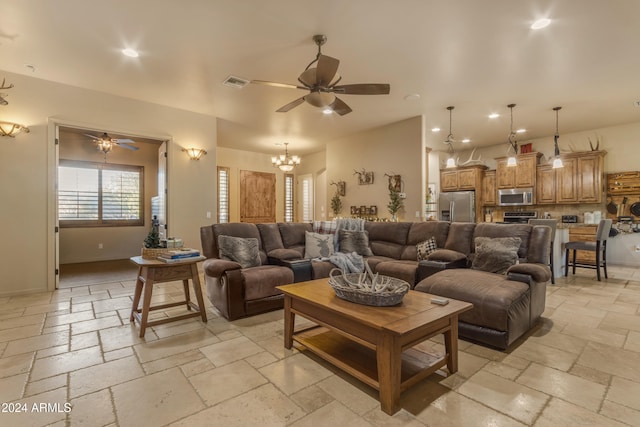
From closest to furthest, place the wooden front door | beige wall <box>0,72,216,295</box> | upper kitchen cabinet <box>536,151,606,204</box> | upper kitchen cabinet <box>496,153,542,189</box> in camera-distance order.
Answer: beige wall <box>0,72,216,295</box> → upper kitchen cabinet <box>536,151,606,204</box> → upper kitchen cabinet <box>496,153,542,189</box> → the wooden front door

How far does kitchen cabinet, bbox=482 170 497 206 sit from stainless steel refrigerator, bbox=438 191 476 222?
293mm

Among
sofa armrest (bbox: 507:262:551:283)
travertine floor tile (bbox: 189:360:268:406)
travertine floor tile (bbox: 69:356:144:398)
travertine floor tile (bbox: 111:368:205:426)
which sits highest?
sofa armrest (bbox: 507:262:551:283)

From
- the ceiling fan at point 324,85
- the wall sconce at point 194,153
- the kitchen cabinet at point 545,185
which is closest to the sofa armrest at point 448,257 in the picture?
the ceiling fan at point 324,85

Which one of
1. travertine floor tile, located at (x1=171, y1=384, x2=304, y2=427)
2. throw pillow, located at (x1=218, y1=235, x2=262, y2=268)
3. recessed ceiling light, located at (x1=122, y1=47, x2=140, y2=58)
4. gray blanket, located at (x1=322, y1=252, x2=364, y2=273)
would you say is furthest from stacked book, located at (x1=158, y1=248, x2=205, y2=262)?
recessed ceiling light, located at (x1=122, y1=47, x2=140, y2=58)

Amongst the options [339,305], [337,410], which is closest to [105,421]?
[337,410]

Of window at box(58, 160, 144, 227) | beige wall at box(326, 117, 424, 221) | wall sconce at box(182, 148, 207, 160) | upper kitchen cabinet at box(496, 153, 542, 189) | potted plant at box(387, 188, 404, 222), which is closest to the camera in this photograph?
wall sconce at box(182, 148, 207, 160)

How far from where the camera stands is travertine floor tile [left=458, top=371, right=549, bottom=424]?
1.72 m

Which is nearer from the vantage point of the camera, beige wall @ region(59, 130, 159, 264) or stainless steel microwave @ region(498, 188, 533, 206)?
beige wall @ region(59, 130, 159, 264)

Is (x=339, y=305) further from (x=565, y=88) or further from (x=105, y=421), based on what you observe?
(x=565, y=88)

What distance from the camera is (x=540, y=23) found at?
2930 mm

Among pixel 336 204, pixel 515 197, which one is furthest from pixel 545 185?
pixel 336 204

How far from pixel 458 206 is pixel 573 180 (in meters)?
2.43

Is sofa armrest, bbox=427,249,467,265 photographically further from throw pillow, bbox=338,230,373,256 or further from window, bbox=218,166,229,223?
window, bbox=218,166,229,223

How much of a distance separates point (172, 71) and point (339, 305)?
3.74 m
